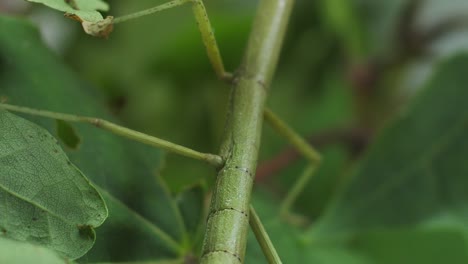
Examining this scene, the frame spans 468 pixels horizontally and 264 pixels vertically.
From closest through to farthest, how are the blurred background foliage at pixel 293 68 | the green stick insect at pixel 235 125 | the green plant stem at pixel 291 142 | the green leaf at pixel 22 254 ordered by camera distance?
the green leaf at pixel 22 254 < the green stick insect at pixel 235 125 < the green plant stem at pixel 291 142 < the blurred background foliage at pixel 293 68

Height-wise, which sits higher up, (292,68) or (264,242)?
(292,68)

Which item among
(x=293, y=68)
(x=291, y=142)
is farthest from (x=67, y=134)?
(x=293, y=68)

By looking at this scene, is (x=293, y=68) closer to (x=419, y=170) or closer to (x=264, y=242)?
(x=419, y=170)

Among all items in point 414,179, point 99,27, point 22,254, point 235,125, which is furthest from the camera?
point 414,179

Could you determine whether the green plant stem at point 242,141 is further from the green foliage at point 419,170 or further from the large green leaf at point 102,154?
the green foliage at point 419,170

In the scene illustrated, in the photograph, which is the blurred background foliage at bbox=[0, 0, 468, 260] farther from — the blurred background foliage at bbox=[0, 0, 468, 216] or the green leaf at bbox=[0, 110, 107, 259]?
the green leaf at bbox=[0, 110, 107, 259]

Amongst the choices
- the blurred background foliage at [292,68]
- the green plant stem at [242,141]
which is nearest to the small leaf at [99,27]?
the green plant stem at [242,141]

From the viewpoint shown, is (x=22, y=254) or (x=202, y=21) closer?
(x=22, y=254)

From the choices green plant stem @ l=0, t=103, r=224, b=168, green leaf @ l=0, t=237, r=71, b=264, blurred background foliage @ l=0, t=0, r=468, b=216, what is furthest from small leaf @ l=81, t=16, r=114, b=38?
blurred background foliage @ l=0, t=0, r=468, b=216
